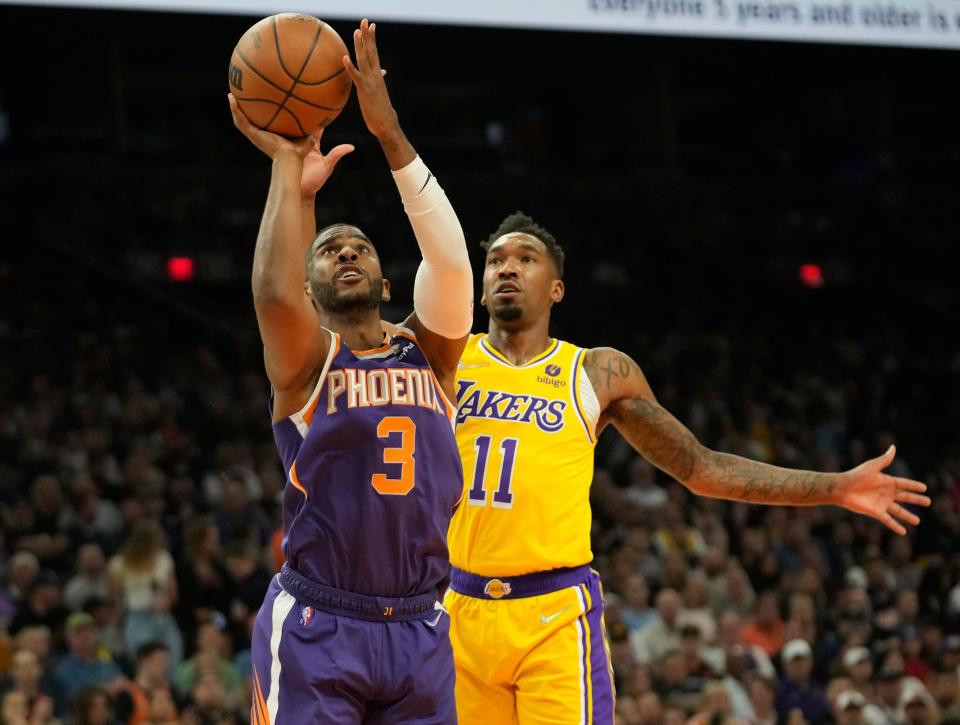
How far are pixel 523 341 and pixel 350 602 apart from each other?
1.67m

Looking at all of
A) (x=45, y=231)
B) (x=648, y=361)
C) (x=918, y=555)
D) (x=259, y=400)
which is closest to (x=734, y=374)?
(x=648, y=361)

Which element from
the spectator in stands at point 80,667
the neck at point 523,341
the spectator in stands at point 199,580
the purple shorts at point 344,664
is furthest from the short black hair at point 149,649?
the purple shorts at point 344,664

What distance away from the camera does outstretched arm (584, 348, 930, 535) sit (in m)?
4.97

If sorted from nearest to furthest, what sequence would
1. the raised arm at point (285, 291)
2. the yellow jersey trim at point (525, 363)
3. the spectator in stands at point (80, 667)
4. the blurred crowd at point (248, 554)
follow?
the raised arm at point (285, 291)
the yellow jersey trim at point (525, 363)
the spectator in stands at point (80, 667)
the blurred crowd at point (248, 554)

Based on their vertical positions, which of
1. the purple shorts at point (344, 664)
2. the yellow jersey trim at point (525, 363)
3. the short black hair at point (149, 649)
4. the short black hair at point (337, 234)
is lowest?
the short black hair at point (149, 649)

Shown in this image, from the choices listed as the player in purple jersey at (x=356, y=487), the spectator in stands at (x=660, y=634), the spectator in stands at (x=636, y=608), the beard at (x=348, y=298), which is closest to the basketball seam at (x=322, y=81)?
the player in purple jersey at (x=356, y=487)

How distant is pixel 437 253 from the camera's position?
159 inches

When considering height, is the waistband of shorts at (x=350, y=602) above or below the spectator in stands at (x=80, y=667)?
above

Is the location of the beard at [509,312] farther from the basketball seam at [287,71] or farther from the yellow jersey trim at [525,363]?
the basketball seam at [287,71]

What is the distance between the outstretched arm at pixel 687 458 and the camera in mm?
4969

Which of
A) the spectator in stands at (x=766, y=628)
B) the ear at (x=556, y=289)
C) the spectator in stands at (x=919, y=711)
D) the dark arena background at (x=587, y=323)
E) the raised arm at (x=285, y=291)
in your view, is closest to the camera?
the raised arm at (x=285, y=291)

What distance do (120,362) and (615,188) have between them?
8681 mm

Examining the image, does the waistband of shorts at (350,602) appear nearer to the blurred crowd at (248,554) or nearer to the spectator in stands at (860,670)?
the blurred crowd at (248,554)

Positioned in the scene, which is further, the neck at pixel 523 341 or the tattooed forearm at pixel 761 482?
the neck at pixel 523 341
